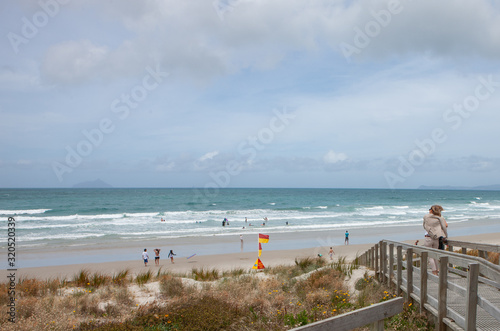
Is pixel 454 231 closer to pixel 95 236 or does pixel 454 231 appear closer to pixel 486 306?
pixel 95 236

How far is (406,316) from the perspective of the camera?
6164 mm

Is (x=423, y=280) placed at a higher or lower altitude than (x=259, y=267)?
higher

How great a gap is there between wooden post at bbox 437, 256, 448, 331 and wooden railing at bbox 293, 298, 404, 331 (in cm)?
204

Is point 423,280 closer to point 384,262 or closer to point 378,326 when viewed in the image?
point 378,326

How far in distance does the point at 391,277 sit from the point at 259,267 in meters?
9.20

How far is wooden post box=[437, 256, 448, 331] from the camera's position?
534 centimetres

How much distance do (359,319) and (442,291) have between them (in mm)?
2678

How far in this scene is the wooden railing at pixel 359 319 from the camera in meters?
3.09

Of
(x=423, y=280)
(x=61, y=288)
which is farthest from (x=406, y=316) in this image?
(x=61, y=288)

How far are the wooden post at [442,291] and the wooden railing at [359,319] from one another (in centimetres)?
204

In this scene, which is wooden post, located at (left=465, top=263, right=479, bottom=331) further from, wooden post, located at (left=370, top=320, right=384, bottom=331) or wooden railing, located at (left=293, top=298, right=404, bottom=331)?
wooden post, located at (left=370, top=320, right=384, bottom=331)

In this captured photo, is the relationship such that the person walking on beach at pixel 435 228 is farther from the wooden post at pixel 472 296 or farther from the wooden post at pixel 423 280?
the wooden post at pixel 472 296

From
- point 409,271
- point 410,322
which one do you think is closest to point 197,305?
point 410,322

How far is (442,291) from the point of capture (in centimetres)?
538
